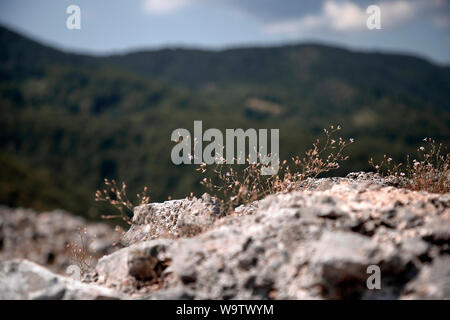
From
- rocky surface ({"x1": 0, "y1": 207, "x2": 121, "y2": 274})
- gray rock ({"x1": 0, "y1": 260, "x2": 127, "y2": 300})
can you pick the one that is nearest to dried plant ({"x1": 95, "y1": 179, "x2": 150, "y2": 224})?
gray rock ({"x1": 0, "y1": 260, "x2": 127, "y2": 300})

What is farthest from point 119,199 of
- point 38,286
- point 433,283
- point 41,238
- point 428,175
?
point 41,238

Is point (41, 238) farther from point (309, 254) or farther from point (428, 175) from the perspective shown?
point (309, 254)

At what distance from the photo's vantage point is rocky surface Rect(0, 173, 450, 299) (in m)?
2.77

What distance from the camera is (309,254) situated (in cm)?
294

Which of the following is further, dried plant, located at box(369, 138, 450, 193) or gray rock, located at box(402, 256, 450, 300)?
dried plant, located at box(369, 138, 450, 193)

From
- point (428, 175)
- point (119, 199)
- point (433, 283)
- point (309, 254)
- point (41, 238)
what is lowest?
point (41, 238)

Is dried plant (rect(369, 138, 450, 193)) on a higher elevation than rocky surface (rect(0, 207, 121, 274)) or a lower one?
higher

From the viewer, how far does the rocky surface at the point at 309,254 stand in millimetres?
2771

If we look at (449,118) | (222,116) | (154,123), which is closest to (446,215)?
(222,116)

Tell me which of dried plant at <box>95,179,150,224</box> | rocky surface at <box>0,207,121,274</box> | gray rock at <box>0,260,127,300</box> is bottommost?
rocky surface at <box>0,207,121,274</box>

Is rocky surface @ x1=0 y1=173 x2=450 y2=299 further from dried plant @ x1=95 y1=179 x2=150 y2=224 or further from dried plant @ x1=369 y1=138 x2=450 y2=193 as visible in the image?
dried plant @ x1=369 y1=138 x2=450 y2=193

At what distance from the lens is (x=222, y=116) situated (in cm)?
16738

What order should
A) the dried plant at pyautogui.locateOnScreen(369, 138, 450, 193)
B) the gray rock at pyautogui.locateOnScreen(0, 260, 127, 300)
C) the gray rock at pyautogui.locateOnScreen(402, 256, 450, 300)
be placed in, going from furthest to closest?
the dried plant at pyautogui.locateOnScreen(369, 138, 450, 193)
the gray rock at pyautogui.locateOnScreen(0, 260, 127, 300)
the gray rock at pyautogui.locateOnScreen(402, 256, 450, 300)
